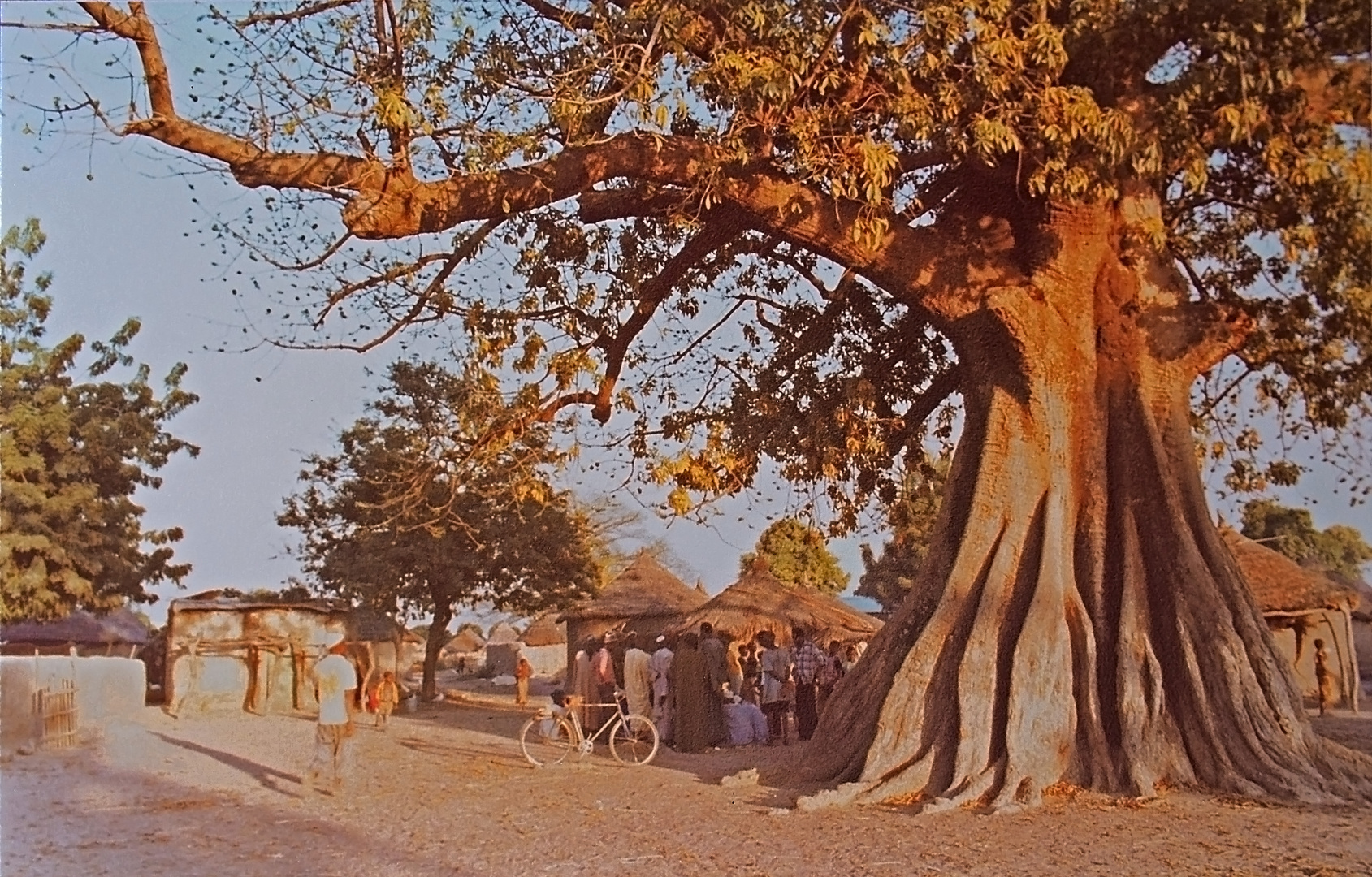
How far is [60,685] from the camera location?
1541cm

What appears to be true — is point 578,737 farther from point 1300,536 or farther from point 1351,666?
point 1351,666

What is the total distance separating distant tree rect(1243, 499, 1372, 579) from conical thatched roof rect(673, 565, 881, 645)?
734cm

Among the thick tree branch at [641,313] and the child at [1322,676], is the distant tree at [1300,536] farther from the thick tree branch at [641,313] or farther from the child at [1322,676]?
the thick tree branch at [641,313]

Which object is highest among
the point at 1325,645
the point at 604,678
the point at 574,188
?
the point at 574,188

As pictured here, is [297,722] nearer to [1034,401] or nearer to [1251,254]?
[1034,401]

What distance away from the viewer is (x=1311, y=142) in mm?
8242

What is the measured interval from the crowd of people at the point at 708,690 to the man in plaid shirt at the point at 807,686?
1 centimetres

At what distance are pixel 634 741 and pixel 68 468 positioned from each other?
414 inches

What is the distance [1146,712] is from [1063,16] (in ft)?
18.1

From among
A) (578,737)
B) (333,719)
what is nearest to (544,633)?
(578,737)

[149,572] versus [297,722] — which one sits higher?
[149,572]

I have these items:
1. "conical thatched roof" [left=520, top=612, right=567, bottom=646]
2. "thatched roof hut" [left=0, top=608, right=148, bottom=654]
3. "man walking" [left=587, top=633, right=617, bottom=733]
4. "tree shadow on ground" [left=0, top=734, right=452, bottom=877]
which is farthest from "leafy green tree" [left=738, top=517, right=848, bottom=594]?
"thatched roof hut" [left=0, top=608, right=148, bottom=654]

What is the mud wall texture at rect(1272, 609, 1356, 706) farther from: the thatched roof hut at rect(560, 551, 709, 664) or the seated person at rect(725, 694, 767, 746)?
the thatched roof hut at rect(560, 551, 709, 664)

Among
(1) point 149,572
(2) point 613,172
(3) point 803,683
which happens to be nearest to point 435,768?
(3) point 803,683
